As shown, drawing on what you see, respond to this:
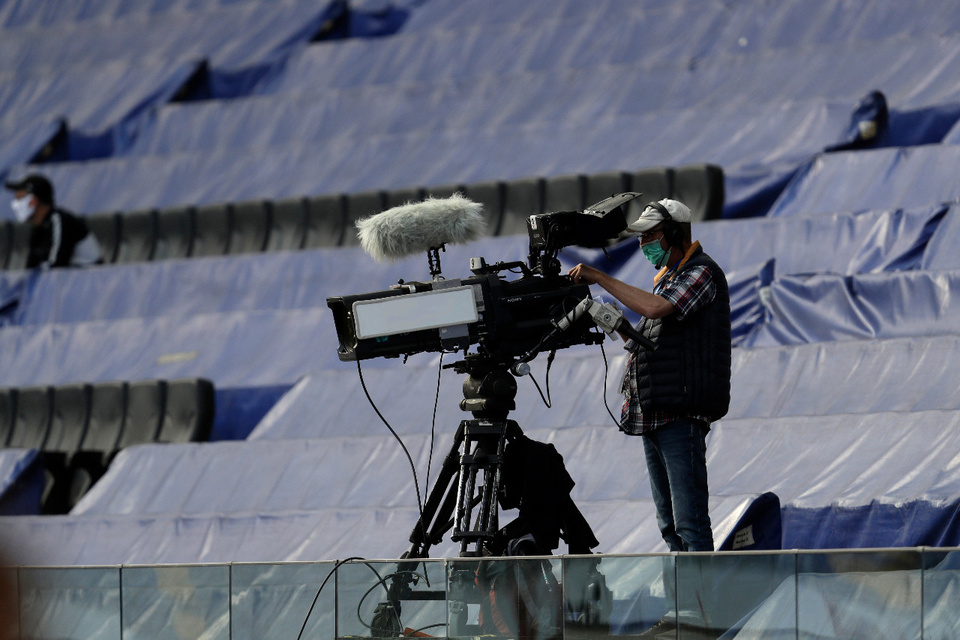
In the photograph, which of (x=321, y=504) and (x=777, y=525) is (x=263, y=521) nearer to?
(x=321, y=504)

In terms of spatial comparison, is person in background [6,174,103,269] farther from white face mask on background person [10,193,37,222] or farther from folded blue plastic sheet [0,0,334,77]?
folded blue plastic sheet [0,0,334,77]

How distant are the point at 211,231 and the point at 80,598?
22.1ft

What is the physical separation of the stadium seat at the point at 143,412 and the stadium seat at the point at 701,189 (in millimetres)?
3471

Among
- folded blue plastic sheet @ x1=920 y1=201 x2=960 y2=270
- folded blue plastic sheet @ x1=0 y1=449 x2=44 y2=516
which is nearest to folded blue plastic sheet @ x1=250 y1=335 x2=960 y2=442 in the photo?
folded blue plastic sheet @ x1=920 y1=201 x2=960 y2=270

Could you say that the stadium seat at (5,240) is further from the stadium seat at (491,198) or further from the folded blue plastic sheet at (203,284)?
the stadium seat at (491,198)

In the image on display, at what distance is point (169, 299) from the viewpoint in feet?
33.4

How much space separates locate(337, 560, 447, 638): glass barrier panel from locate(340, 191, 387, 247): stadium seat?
6.27 meters

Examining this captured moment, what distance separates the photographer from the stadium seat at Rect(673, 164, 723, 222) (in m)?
9.30

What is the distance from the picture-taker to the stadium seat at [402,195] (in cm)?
1023

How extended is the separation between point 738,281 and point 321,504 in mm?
2617

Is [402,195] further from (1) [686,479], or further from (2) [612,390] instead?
(1) [686,479]

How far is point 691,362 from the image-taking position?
431 centimetres

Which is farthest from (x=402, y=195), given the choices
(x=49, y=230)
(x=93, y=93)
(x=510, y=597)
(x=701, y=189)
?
(x=510, y=597)

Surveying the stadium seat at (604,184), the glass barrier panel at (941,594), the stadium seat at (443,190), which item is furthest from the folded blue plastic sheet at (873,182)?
the glass barrier panel at (941,594)
